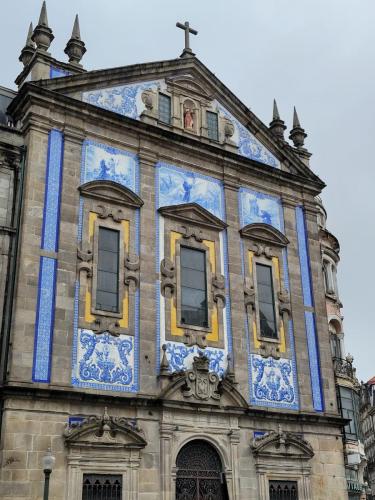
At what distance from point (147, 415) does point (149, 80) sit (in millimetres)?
10856

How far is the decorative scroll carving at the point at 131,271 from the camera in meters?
18.6

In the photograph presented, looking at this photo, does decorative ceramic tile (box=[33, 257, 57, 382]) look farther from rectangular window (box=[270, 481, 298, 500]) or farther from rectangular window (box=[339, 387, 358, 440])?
rectangular window (box=[339, 387, 358, 440])

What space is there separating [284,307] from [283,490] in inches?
221

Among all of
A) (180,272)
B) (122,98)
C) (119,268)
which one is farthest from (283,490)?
(122,98)

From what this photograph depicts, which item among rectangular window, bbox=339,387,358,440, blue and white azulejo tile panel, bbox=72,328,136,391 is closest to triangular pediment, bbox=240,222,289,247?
blue and white azulejo tile panel, bbox=72,328,136,391

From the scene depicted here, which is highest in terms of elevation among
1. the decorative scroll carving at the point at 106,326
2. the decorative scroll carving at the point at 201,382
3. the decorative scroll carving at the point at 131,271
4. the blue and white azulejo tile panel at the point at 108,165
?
the blue and white azulejo tile panel at the point at 108,165

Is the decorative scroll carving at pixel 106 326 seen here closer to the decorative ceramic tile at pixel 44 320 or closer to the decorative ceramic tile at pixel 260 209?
the decorative ceramic tile at pixel 44 320

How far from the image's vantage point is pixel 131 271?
18781 millimetres

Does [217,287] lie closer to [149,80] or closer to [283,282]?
[283,282]

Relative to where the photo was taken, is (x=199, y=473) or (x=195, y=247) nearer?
(x=199, y=473)

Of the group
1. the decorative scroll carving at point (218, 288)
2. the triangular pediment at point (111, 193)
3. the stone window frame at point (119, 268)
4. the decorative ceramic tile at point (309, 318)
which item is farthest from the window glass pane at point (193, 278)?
the decorative ceramic tile at point (309, 318)

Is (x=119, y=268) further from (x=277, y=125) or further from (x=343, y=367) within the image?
(x=343, y=367)

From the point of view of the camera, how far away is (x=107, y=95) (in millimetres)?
20625

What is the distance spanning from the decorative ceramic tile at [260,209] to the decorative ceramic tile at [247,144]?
1.43 meters
